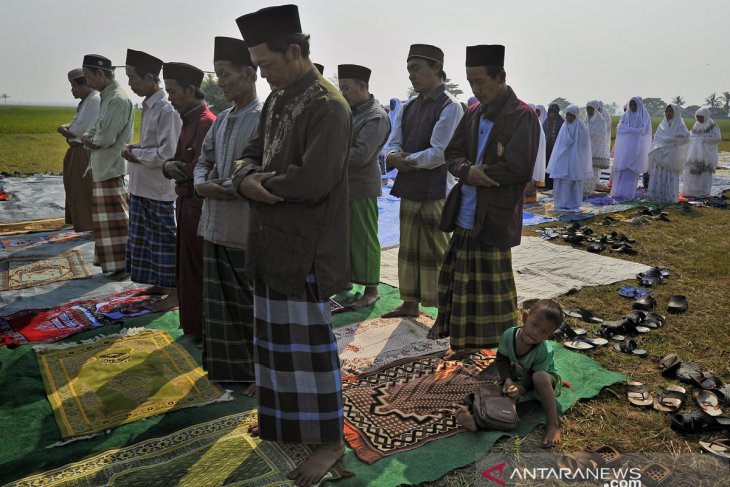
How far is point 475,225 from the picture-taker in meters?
3.51

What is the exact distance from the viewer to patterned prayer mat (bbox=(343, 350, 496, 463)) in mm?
2787

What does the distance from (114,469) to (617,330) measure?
3.47 metres

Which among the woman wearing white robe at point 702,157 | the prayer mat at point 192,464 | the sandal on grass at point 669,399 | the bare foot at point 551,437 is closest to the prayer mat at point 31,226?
the prayer mat at point 192,464

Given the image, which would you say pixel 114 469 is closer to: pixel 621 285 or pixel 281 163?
pixel 281 163

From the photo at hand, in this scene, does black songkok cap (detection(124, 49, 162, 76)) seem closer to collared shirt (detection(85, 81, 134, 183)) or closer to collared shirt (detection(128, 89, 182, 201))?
collared shirt (detection(128, 89, 182, 201))

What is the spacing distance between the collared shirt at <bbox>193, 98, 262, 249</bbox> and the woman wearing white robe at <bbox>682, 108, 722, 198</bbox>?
1067 cm

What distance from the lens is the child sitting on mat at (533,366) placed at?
2.84 meters

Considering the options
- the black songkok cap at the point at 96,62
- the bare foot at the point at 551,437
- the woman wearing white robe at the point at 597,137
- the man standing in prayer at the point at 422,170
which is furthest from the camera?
the woman wearing white robe at the point at 597,137

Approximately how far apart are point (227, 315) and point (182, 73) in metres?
1.71

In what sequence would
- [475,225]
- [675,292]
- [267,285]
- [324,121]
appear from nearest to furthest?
1. [324,121]
2. [267,285]
3. [475,225]
4. [675,292]

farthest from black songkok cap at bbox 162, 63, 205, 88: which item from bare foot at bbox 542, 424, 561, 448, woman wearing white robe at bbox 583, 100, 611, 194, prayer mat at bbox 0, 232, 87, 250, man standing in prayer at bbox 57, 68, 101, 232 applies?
woman wearing white robe at bbox 583, 100, 611, 194

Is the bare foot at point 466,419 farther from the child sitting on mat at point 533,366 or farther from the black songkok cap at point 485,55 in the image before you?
the black songkok cap at point 485,55

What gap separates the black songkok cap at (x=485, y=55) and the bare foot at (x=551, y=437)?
210 cm

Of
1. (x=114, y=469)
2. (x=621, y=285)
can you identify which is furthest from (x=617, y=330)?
(x=114, y=469)
